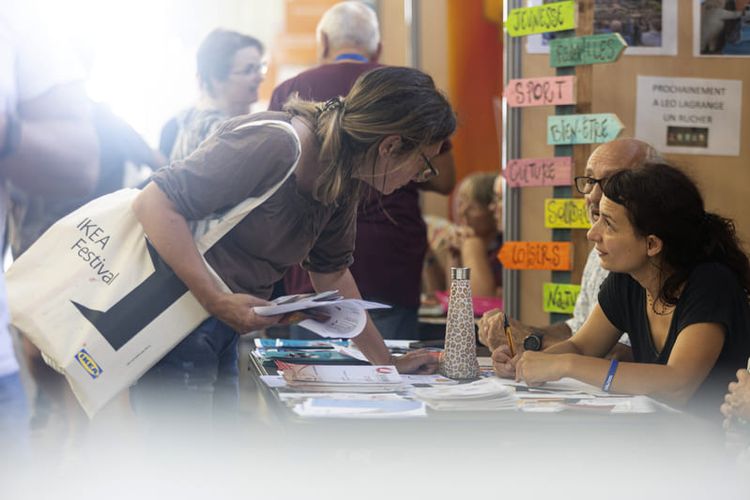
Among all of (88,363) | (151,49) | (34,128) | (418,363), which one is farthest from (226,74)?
(151,49)

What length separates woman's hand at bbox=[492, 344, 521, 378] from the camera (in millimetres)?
2184

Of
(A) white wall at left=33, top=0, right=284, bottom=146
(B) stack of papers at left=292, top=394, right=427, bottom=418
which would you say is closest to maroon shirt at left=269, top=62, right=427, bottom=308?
(B) stack of papers at left=292, top=394, right=427, bottom=418

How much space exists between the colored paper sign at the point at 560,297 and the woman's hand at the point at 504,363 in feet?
2.75

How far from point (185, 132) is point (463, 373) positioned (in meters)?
1.88

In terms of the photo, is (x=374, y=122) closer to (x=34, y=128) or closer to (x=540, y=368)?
(x=540, y=368)

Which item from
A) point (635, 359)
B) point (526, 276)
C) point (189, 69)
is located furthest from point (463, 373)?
point (189, 69)

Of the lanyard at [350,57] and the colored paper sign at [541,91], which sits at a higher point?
the lanyard at [350,57]

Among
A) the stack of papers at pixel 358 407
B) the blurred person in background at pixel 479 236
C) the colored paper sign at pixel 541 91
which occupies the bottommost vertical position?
the blurred person in background at pixel 479 236

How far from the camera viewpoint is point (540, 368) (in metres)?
2.04

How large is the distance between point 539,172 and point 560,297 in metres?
0.38

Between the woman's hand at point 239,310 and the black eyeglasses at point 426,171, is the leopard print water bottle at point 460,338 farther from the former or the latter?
the woman's hand at point 239,310

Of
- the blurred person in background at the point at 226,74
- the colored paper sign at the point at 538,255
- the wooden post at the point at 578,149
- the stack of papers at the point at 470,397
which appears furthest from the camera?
the blurred person in background at the point at 226,74

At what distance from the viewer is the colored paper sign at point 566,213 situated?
2.98 metres

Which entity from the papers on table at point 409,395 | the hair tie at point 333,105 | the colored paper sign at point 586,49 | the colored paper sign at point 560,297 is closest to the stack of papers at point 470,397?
the papers on table at point 409,395
